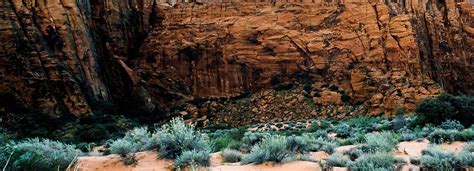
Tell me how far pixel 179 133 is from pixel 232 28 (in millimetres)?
39706

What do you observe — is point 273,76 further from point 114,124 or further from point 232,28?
point 114,124

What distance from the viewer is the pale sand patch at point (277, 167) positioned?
7805mm

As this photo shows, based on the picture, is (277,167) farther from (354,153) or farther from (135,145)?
(135,145)

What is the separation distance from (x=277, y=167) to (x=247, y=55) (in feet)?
128

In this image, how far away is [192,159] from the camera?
299 inches

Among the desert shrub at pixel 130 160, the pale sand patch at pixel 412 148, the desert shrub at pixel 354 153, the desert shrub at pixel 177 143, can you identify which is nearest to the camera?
the desert shrub at pixel 130 160

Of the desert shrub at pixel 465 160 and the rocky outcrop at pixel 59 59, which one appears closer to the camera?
the desert shrub at pixel 465 160

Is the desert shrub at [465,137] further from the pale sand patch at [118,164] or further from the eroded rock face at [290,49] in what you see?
the eroded rock face at [290,49]

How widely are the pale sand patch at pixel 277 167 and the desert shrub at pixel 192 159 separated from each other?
227mm

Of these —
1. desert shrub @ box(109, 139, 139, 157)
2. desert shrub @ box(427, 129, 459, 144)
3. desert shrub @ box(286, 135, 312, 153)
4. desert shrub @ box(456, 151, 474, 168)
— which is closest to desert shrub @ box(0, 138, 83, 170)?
desert shrub @ box(109, 139, 139, 157)

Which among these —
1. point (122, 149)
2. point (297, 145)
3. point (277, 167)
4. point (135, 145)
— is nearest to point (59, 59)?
point (135, 145)

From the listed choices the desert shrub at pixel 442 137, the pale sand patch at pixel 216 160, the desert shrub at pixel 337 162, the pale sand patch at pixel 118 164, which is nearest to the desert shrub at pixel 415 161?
the desert shrub at pixel 337 162

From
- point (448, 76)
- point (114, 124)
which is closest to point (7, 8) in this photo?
point (114, 124)

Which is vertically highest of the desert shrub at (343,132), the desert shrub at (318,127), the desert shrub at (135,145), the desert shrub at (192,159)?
the desert shrub at (192,159)
